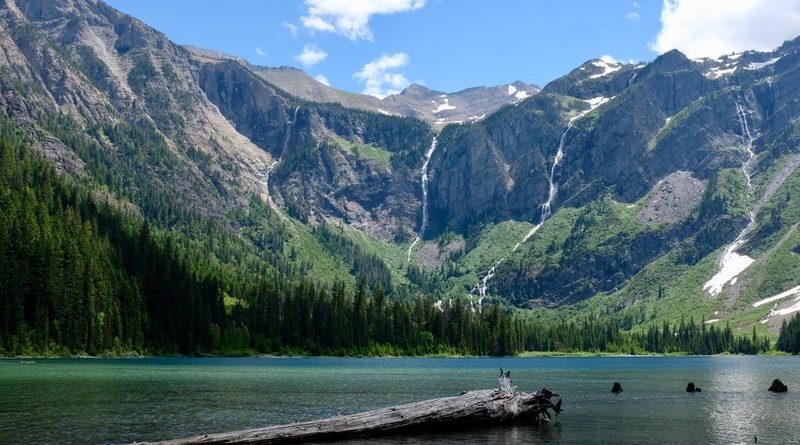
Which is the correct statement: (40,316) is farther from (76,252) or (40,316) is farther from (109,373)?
(109,373)

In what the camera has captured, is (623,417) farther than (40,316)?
No

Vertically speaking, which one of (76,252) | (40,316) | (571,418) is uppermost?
(76,252)

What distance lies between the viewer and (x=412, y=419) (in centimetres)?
5159

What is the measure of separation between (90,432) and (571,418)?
3852 cm

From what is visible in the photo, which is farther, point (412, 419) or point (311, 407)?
point (311, 407)

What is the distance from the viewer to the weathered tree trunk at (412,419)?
44719 millimetres

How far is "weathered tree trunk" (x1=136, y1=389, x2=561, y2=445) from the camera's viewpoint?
147 feet

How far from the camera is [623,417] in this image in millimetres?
65562

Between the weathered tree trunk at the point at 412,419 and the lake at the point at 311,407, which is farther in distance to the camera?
the lake at the point at 311,407

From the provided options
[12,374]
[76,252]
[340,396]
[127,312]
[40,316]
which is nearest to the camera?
[340,396]

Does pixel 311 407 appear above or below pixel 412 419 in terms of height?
below

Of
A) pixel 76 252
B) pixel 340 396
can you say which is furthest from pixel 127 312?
pixel 340 396

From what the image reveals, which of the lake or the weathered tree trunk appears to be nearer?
the weathered tree trunk

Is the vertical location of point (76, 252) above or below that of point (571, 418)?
above
